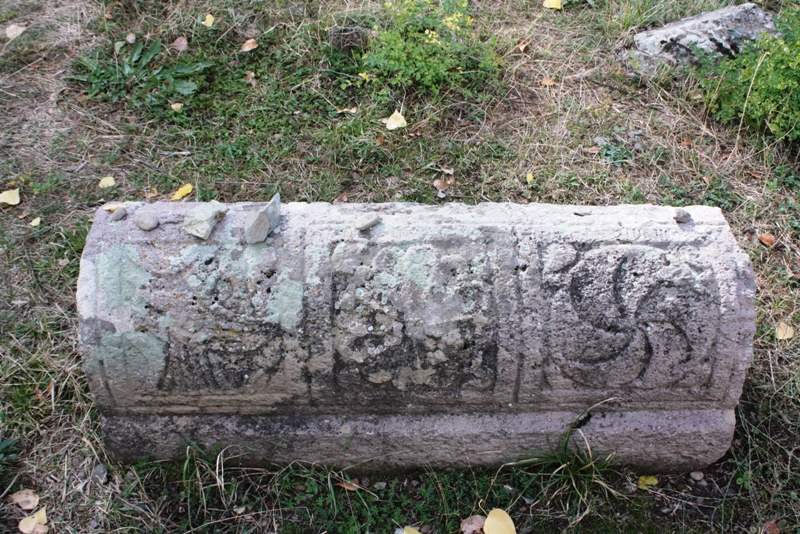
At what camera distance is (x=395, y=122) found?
3482 millimetres

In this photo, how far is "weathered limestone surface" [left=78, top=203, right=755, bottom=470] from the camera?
77.4 inches

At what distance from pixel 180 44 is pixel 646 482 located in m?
3.35

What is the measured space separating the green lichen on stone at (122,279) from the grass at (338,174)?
23.0 inches

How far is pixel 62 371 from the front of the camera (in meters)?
2.56

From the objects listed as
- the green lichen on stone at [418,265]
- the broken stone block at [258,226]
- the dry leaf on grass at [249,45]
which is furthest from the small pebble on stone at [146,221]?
the dry leaf on grass at [249,45]

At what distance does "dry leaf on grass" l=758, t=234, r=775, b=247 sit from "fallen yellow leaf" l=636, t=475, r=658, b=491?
4.62 feet

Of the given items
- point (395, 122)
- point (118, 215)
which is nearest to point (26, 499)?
point (118, 215)

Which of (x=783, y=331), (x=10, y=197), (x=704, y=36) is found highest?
(x=704, y=36)

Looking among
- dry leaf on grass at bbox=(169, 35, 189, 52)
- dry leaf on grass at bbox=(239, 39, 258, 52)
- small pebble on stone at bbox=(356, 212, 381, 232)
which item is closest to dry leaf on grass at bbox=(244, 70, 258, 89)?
dry leaf on grass at bbox=(239, 39, 258, 52)

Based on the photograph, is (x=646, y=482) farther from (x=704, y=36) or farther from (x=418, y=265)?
(x=704, y=36)

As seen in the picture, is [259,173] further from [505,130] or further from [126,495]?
[126,495]

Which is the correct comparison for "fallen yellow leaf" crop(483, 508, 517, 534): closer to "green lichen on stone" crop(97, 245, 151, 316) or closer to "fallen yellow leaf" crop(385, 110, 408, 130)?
"green lichen on stone" crop(97, 245, 151, 316)

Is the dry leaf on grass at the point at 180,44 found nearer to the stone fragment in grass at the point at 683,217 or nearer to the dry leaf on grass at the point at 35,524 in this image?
the dry leaf on grass at the point at 35,524

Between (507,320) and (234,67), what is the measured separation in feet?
8.48
